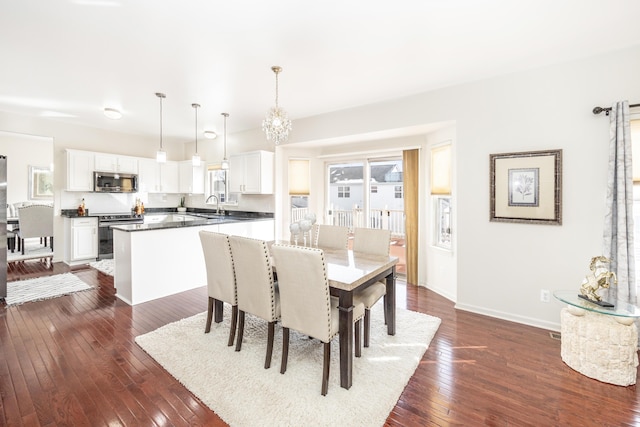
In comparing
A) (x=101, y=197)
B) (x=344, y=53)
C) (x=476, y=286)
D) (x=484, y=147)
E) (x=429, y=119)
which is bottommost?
(x=476, y=286)

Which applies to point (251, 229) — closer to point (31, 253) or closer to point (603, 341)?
point (603, 341)

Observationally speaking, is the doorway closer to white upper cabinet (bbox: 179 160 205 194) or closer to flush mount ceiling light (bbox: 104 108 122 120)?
white upper cabinet (bbox: 179 160 205 194)

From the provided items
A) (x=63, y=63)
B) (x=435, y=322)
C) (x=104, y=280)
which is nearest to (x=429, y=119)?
(x=435, y=322)

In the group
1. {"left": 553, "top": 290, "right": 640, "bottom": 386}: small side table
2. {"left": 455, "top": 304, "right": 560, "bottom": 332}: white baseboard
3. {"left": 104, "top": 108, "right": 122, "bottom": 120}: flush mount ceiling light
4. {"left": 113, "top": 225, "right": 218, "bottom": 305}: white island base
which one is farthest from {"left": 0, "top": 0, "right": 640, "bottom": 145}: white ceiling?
{"left": 455, "top": 304, "right": 560, "bottom": 332}: white baseboard

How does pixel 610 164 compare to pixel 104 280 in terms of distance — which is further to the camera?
pixel 104 280

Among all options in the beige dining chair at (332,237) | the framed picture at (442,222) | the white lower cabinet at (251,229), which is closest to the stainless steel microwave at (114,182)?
the white lower cabinet at (251,229)

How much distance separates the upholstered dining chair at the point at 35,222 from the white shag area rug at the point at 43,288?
6.22 feet

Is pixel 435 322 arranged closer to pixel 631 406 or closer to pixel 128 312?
pixel 631 406

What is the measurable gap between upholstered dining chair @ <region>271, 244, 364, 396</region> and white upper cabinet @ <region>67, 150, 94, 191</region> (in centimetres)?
576

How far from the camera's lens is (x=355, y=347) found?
2525 mm

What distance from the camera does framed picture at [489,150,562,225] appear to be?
2.99 metres

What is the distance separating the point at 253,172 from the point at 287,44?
3.15 metres

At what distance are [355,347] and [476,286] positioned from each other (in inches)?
73.2

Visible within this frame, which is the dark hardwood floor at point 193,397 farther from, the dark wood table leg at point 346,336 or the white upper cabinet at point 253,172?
the white upper cabinet at point 253,172
